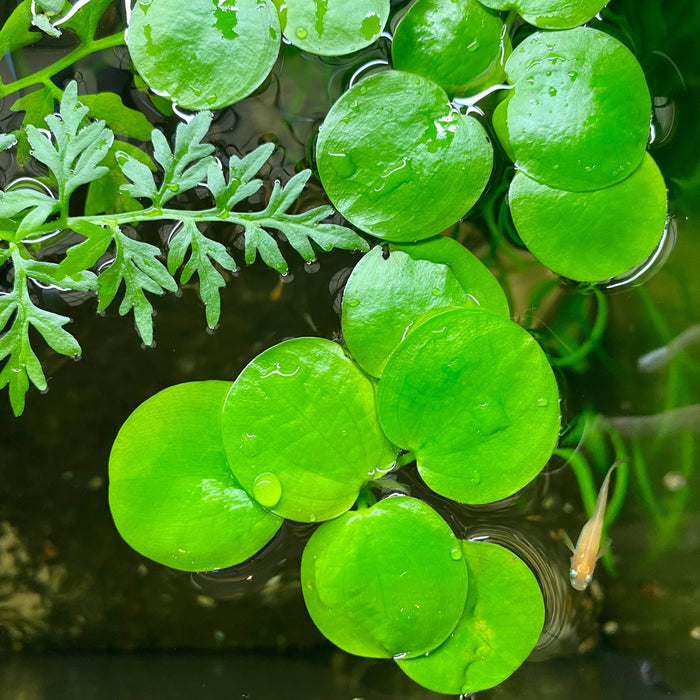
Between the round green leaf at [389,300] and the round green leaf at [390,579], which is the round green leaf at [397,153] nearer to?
the round green leaf at [389,300]

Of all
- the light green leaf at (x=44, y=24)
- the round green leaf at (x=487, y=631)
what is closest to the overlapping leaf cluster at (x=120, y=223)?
the light green leaf at (x=44, y=24)

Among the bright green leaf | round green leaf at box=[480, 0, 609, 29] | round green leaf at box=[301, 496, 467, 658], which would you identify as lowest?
round green leaf at box=[301, 496, 467, 658]

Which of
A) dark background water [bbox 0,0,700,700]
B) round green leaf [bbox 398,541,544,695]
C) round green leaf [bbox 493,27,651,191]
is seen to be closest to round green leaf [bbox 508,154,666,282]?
round green leaf [bbox 493,27,651,191]

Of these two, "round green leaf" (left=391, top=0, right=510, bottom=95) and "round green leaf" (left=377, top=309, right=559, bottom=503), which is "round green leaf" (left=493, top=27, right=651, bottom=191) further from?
"round green leaf" (left=377, top=309, right=559, bottom=503)

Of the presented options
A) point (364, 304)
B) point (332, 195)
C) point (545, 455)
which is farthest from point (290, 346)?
point (545, 455)

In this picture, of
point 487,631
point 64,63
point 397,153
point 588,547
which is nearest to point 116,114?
point 64,63

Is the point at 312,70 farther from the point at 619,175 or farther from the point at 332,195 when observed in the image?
the point at 619,175
